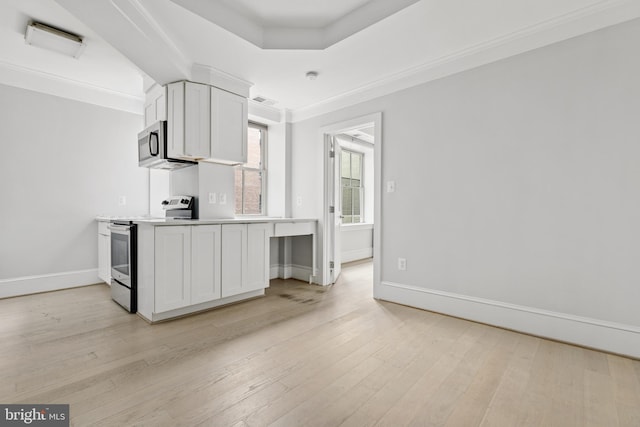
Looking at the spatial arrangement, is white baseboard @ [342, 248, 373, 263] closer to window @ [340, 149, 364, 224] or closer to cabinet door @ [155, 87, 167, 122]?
window @ [340, 149, 364, 224]

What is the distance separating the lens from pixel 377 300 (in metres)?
Result: 3.40

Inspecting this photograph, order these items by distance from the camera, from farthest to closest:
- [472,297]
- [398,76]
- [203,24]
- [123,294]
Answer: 1. [398,76]
2. [123,294]
3. [472,297]
4. [203,24]

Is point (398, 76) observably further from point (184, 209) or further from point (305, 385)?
point (305, 385)

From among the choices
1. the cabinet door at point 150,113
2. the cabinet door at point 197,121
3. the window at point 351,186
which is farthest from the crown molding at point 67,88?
the window at point 351,186

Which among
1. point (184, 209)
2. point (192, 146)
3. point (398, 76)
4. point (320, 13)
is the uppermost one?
point (320, 13)

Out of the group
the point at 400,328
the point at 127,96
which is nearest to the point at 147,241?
the point at 400,328

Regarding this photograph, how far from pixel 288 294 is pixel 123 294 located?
1.75 metres

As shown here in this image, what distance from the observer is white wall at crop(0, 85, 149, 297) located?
3.40m

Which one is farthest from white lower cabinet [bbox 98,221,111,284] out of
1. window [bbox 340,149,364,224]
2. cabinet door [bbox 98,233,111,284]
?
window [bbox 340,149,364,224]

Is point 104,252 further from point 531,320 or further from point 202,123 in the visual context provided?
point 531,320

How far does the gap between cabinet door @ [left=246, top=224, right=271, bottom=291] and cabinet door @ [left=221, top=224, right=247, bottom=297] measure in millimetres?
65

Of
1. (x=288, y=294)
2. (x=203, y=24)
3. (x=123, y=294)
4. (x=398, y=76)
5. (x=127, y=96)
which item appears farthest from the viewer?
(x=127, y=96)

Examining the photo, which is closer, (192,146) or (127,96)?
(192,146)

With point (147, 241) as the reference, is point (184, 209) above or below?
above
